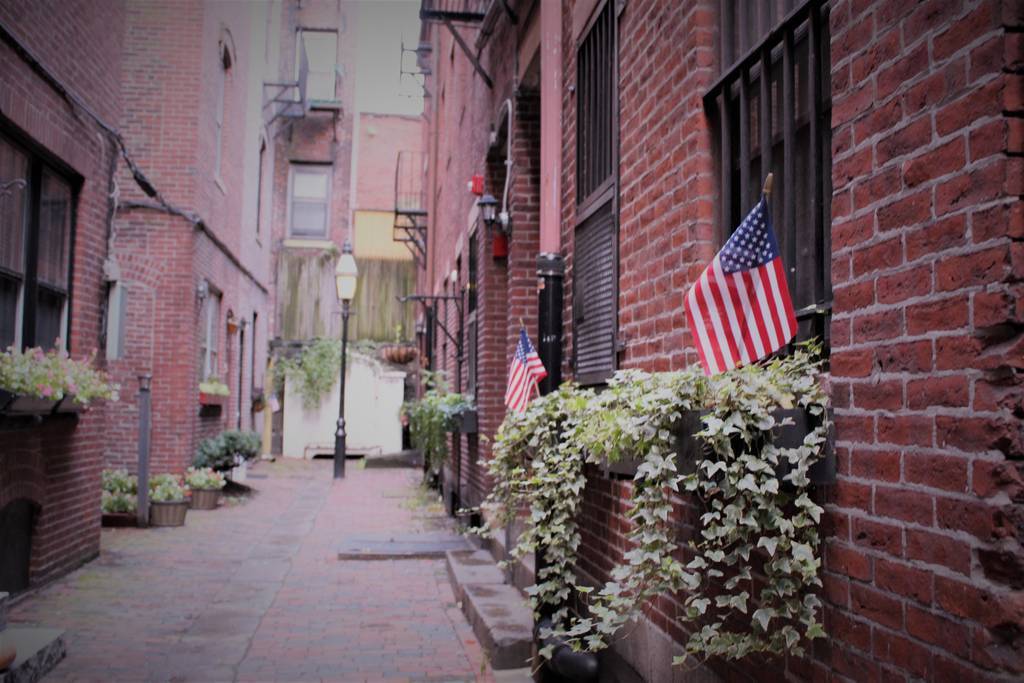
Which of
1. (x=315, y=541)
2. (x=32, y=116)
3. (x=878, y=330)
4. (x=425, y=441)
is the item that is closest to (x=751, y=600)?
(x=878, y=330)

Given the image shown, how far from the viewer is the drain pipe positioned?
14.8 ft

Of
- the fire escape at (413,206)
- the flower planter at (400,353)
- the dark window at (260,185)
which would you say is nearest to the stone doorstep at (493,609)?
the fire escape at (413,206)

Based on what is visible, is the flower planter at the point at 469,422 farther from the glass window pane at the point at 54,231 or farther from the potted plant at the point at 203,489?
the potted plant at the point at 203,489

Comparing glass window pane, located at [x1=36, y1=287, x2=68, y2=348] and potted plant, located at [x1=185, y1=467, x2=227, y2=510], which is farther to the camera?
potted plant, located at [x1=185, y1=467, x2=227, y2=510]

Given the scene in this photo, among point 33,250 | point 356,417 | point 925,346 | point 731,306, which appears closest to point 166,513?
point 33,250

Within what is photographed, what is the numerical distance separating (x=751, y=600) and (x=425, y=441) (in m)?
9.85

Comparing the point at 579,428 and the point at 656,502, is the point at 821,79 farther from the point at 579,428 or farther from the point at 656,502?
the point at 579,428

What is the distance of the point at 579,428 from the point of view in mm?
3877

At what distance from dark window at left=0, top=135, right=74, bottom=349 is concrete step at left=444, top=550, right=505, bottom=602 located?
12.6 ft

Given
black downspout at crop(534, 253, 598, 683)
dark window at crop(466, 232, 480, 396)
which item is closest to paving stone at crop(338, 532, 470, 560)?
dark window at crop(466, 232, 480, 396)

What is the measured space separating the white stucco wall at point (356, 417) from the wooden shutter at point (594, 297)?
19.0 m

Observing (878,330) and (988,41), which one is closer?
(988,41)

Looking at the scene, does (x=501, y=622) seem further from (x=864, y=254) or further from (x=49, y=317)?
(x=49, y=317)

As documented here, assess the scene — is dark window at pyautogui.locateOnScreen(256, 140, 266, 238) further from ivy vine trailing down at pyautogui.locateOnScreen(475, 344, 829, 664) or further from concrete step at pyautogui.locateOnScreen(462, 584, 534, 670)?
ivy vine trailing down at pyautogui.locateOnScreen(475, 344, 829, 664)
